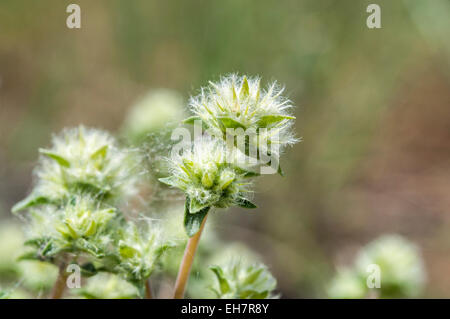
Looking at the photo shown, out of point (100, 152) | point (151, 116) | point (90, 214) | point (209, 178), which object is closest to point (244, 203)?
point (209, 178)

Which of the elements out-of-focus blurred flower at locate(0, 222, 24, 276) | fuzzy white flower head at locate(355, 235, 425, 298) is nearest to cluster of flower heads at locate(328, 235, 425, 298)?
fuzzy white flower head at locate(355, 235, 425, 298)

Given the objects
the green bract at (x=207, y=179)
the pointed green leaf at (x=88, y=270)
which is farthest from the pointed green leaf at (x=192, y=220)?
the pointed green leaf at (x=88, y=270)

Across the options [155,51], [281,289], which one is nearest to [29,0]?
[155,51]

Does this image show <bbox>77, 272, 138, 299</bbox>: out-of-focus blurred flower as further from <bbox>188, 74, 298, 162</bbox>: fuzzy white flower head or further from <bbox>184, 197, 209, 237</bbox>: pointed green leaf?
<bbox>188, 74, 298, 162</bbox>: fuzzy white flower head

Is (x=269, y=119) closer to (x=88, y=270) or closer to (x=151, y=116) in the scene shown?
(x=88, y=270)

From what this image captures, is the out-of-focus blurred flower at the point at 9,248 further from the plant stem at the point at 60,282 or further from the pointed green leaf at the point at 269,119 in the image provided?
the pointed green leaf at the point at 269,119
